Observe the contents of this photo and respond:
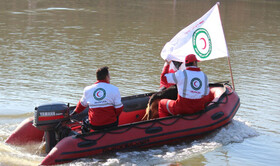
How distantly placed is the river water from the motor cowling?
19.5 inches

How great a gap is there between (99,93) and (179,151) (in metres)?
1.53

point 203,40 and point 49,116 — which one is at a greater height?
point 203,40

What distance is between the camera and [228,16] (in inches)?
945

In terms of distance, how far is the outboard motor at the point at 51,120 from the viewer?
5.76 meters

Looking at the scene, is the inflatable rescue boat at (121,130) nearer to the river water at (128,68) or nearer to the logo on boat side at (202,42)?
the river water at (128,68)

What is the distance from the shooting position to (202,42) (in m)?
7.54

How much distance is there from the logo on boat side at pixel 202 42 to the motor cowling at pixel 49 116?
2792 millimetres

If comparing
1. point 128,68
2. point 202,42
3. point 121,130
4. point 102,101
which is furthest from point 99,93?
point 128,68

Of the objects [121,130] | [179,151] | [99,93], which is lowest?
[179,151]

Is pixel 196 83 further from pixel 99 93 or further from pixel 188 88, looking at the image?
pixel 99 93

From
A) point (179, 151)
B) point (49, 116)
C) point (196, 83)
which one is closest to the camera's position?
point (49, 116)

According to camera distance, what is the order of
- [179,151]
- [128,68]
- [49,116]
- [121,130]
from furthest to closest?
[128,68]
[179,151]
[121,130]
[49,116]

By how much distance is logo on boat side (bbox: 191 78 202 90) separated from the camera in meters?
6.36

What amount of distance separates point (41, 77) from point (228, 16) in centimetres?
1601
